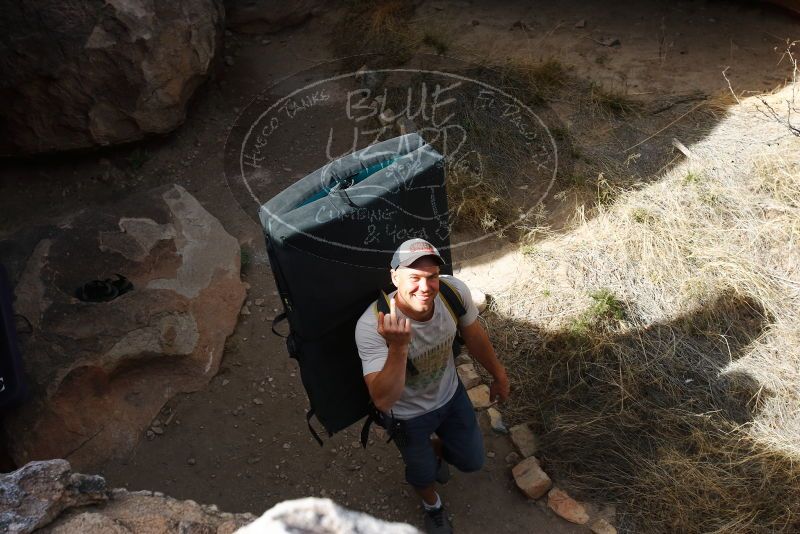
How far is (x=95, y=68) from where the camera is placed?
5.43 metres

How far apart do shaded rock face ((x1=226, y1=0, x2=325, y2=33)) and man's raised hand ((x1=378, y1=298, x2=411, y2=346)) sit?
5.25 meters

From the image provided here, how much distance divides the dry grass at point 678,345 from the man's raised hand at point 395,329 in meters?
1.55

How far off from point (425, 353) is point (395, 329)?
345 mm

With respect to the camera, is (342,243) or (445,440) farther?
(445,440)

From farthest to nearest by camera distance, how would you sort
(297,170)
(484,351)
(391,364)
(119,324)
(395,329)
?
1. (297,170)
2. (119,324)
3. (484,351)
4. (391,364)
5. (395,329)

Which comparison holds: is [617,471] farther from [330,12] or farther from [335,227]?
[330,12]

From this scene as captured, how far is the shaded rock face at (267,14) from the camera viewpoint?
22.9 feet

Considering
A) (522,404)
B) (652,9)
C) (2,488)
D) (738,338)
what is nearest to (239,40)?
(652,9)

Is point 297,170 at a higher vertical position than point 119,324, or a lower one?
lower

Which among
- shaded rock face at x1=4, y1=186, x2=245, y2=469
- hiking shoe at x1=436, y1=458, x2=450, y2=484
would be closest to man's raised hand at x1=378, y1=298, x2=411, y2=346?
hiking shoe at x1=436, y1=458, x2=450, y2=484

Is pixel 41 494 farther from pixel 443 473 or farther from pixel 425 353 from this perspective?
pixel 443 473

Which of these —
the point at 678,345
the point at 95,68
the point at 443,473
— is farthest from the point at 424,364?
the point at 95,68

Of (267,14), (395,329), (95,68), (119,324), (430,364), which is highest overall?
(395,329)

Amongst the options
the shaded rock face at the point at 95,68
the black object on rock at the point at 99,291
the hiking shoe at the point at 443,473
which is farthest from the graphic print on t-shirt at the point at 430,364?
the shaded rock face at the point at 95,68
